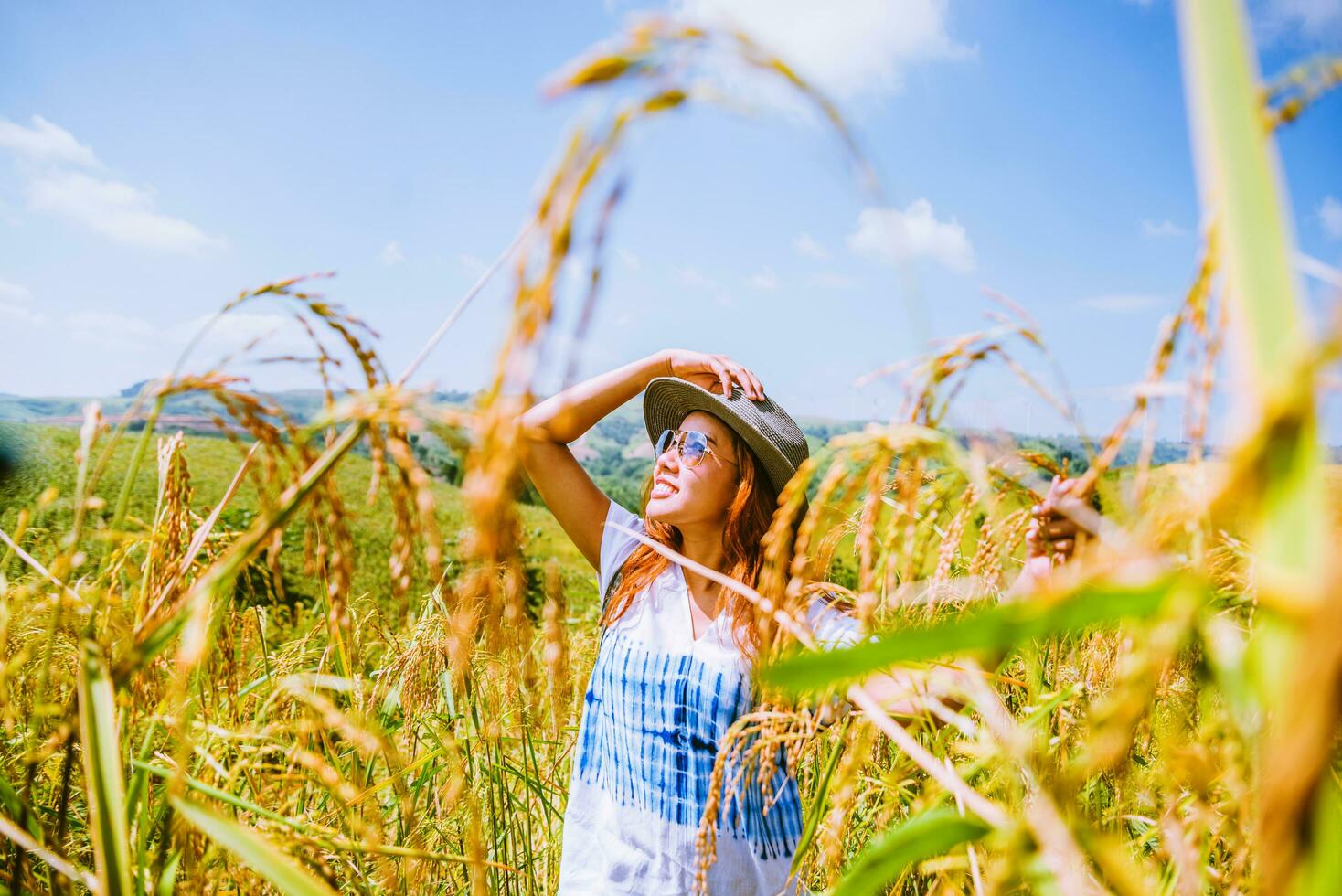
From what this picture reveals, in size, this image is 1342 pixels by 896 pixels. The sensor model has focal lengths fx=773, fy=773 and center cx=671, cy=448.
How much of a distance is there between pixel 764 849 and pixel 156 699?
174 cm

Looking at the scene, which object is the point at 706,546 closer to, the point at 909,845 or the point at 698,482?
the point at 698,482

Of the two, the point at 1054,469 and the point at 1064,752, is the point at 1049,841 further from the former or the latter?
the point at 1064,752

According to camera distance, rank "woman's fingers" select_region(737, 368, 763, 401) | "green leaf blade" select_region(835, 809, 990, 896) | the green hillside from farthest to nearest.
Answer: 1. the green hillside
2. "woman's fingers" select_region(737, 368, 763, 401)
3. "green leaf blade" select_region(835, 809, 990, 896)

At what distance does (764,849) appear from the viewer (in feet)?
7.70

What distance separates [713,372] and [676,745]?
4.49 feet

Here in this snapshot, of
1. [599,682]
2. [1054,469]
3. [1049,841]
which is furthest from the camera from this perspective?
[599,682]

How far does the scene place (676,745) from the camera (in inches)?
96.3

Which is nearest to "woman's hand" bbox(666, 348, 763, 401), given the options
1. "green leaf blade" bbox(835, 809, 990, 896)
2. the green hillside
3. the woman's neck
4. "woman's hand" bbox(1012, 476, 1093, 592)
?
the woman's neck

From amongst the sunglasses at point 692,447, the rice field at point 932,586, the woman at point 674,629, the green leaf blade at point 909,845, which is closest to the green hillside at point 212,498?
the woman at point 674,629

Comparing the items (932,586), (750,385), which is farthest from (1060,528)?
(750,385)

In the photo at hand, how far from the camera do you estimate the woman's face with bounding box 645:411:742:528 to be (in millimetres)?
2816

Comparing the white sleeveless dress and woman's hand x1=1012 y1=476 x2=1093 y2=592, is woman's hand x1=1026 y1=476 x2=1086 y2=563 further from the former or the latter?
the white sleeveless dress

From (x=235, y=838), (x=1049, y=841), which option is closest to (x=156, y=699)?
(x=235, y=838)

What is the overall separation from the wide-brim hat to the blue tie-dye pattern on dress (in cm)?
79
